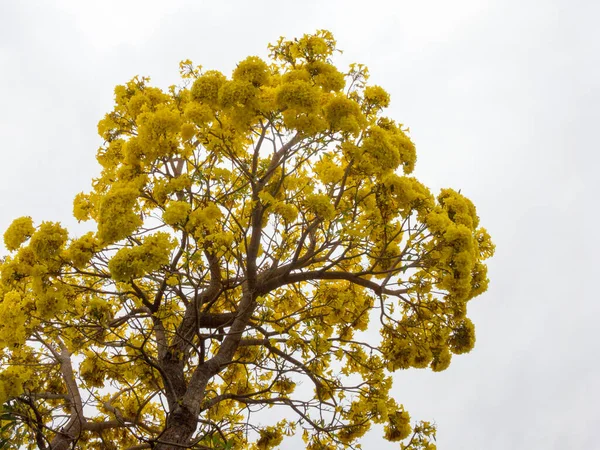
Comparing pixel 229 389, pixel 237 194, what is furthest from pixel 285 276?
pixel 229 389

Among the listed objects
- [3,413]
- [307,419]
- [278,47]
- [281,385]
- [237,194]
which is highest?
[278,47]

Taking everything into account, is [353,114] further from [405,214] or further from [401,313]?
[401,313]

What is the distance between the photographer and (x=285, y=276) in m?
7.29

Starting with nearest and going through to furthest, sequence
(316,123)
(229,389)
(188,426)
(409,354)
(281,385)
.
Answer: (316,123)
(188,426)
(409,354)
(281,385)
(229,389)

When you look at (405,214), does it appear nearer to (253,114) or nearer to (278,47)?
(253,114)

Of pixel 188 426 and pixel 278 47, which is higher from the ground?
pixel 278 47

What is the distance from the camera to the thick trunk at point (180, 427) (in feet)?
21.0

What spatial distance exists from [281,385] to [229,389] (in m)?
1.65

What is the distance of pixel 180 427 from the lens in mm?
6480

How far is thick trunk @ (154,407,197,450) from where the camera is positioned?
640cm

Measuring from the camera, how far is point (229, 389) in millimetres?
9984

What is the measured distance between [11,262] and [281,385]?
4516 mm

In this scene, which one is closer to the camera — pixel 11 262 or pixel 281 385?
pixel 11 262

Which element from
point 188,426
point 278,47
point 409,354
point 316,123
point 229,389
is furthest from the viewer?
point 229,389
